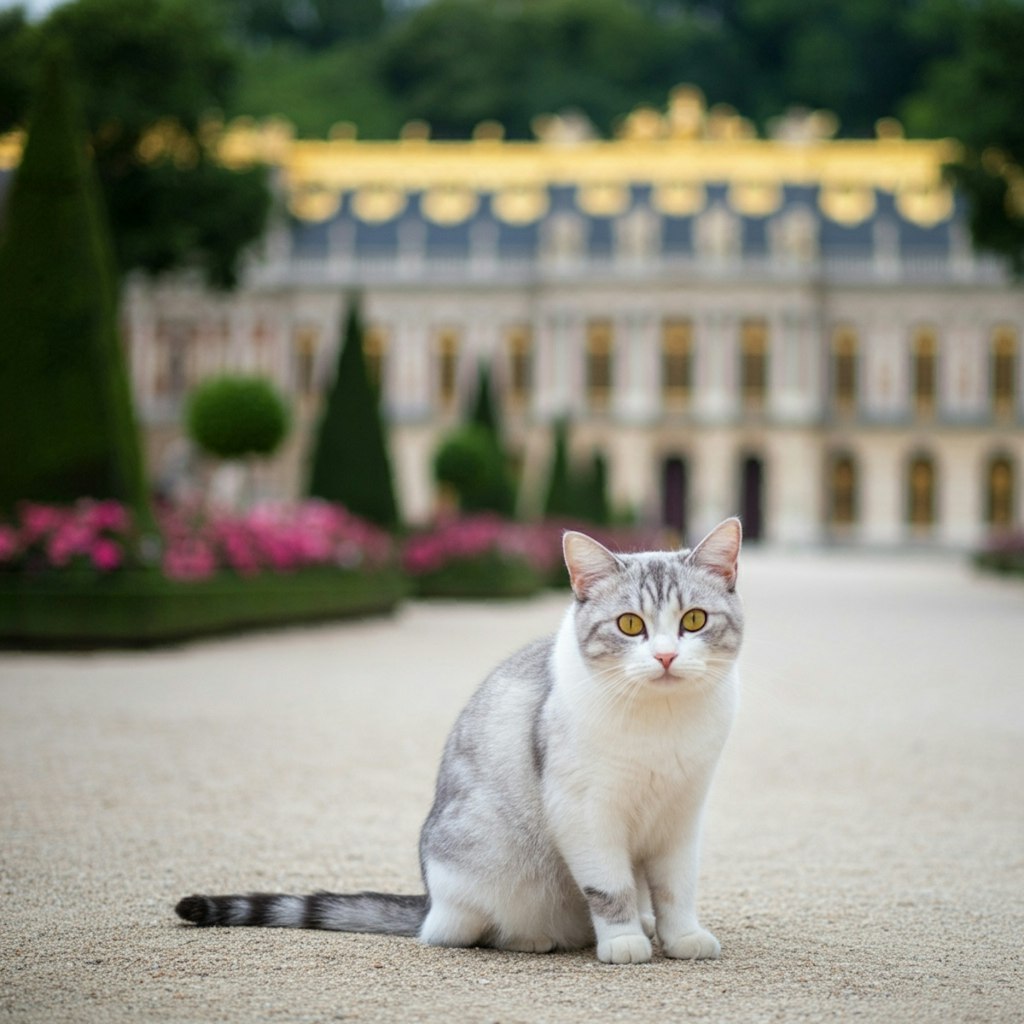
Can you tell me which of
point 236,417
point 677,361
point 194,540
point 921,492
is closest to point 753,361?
point 677,361

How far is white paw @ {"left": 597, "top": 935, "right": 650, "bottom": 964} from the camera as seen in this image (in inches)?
129

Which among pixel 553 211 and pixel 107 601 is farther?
pixel 553 211

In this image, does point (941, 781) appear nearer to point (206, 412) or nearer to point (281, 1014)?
point (281, 1014)

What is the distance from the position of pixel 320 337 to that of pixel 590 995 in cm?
4896

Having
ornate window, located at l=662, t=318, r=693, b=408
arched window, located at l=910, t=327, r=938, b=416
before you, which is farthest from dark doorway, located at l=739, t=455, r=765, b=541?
arched window, located at l=910, t=327, r=938, b=416

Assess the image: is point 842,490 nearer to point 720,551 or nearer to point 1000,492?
point 1000,492

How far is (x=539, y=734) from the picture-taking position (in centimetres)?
334

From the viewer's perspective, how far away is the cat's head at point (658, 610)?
10.2 ft

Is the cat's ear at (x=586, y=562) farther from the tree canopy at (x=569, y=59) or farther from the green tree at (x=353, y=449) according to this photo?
the tree canopy at (x=569, y=59)

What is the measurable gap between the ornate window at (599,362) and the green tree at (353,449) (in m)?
32.5

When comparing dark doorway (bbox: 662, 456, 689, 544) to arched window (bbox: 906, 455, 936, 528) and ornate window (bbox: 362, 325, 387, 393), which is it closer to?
arched window (bbox: 906, 455, 936, 528)

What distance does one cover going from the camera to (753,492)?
4944 cm

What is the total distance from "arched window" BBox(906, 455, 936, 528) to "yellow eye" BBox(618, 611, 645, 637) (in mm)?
48259

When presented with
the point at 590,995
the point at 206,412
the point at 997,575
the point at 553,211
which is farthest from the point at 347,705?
the point at 553,211
